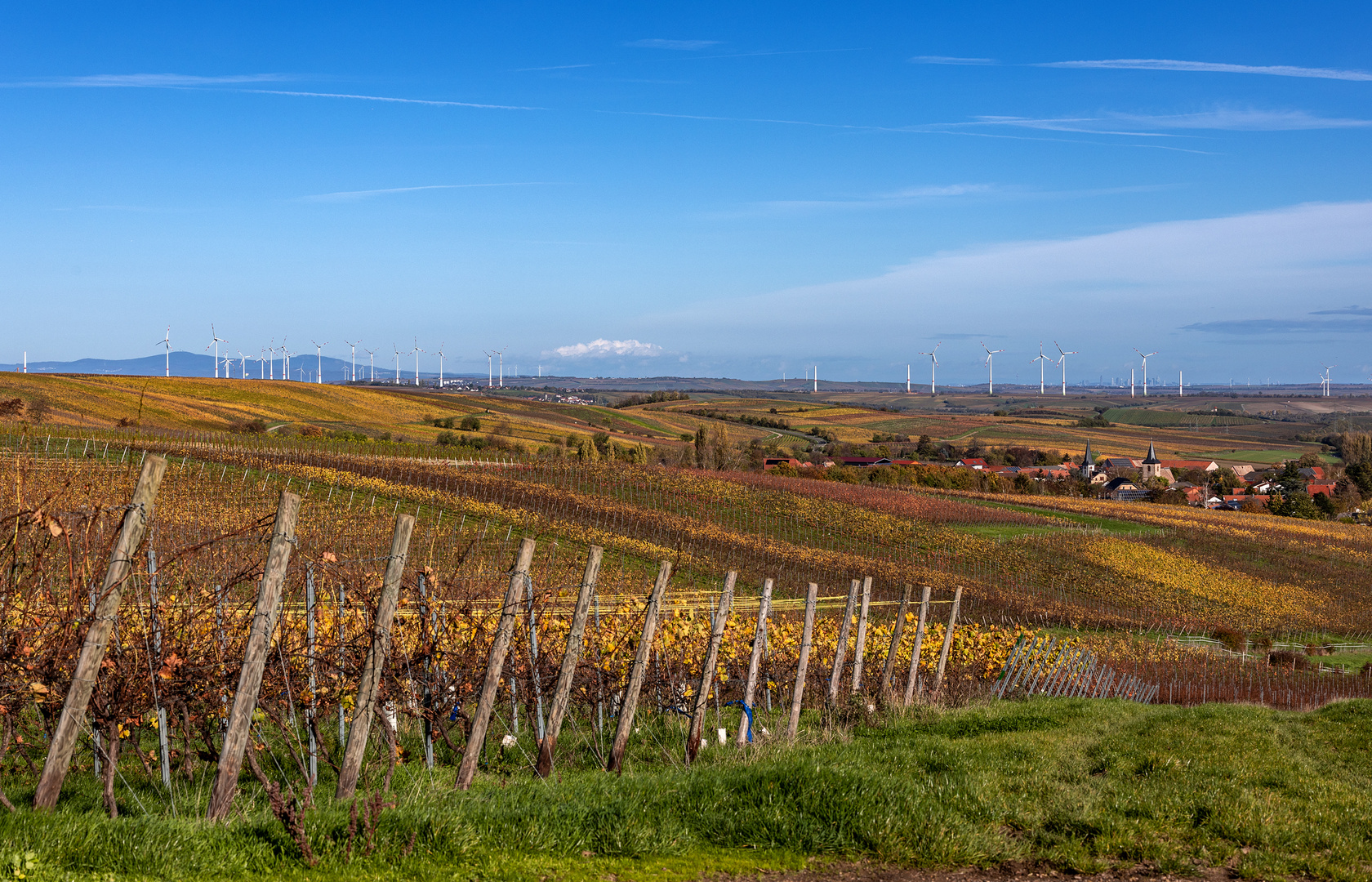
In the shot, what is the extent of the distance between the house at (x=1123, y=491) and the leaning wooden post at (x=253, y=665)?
3768 inches

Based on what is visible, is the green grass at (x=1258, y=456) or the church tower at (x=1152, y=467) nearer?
the church tower at (x=1152, y=467)

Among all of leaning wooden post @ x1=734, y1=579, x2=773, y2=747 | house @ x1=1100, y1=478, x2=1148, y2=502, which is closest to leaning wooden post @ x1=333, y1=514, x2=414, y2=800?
leaning wooden post @ x1=734, y1=579, x2=773, y2=747

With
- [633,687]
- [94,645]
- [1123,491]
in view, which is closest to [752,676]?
[633,687]

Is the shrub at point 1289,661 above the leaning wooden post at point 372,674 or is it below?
below

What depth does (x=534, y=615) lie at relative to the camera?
9195 millimetres

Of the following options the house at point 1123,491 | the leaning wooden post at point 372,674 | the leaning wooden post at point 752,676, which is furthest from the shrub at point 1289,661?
the house at point 1123,491

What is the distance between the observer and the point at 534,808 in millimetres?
5906

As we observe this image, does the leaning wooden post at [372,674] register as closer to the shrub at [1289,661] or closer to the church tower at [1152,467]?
the shrub at [1289,661]

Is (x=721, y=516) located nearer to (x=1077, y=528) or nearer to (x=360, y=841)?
(x=1077, y=528)

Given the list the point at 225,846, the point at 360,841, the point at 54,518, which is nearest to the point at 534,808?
the point at 360,841

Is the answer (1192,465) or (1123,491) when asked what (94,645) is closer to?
(1123,491)

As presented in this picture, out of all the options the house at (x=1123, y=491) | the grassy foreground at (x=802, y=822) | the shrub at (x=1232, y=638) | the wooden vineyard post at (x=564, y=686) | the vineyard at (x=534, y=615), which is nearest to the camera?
the grassy foreground at (x=802, y=822)

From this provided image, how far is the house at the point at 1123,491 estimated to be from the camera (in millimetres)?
Answer: 98188

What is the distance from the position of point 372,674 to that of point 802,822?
8.92 feet
